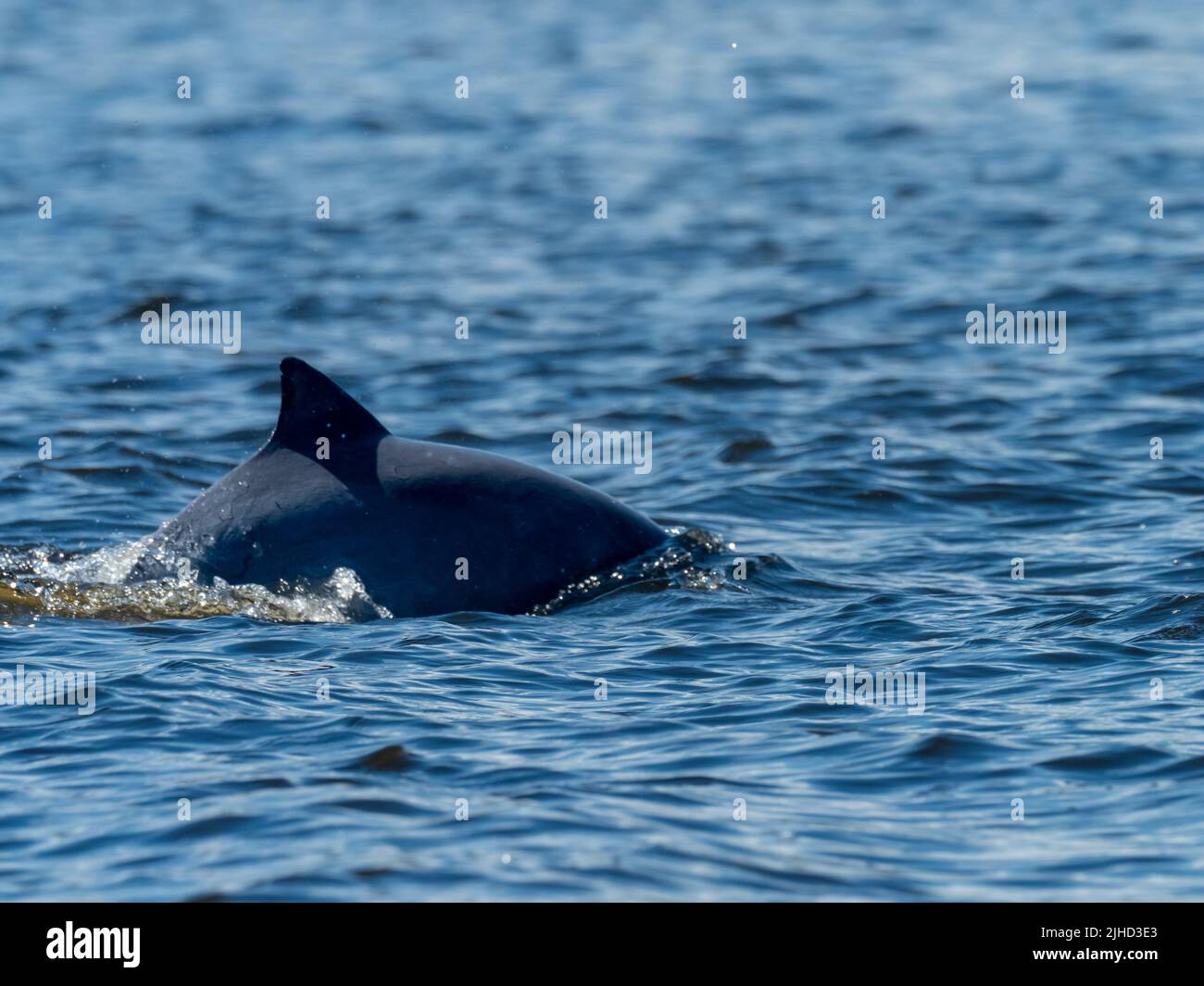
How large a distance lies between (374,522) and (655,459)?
650 cm

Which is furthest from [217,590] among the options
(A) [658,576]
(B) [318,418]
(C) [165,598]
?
(A) [658,576]

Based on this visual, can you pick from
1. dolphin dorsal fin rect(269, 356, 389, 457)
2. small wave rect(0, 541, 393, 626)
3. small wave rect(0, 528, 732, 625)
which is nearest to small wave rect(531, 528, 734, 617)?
small wave rect(0, 528, 732, 625)

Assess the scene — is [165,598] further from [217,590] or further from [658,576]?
[658,576]

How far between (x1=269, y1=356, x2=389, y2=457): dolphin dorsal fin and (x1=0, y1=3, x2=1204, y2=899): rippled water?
104cm

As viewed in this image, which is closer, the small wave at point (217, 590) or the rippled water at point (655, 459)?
the rippled water at point (655, 459)

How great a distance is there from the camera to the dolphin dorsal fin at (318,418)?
41.5ft

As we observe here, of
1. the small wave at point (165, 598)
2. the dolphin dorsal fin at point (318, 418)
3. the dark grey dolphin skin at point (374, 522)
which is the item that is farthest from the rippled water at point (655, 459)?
the dolphin dorsal fin at point (318, 418)

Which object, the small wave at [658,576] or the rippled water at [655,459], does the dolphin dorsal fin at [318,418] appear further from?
the small wave at [658,576]

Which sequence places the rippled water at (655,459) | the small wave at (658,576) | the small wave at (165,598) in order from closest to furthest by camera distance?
1. the rippled water at (655,459)
2. the small wave at (165,598)
3. the small wave at (658,576)

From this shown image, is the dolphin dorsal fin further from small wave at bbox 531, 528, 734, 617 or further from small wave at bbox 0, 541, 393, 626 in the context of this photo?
small wave at bbox 531, 528, 734, 617

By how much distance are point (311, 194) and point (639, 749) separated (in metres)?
25.0

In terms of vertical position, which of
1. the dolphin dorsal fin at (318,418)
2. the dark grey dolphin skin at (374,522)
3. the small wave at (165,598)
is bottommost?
the small wave at (165,598)

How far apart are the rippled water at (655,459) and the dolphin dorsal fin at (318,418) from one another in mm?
1038

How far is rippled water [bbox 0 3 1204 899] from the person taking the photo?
9.09m
